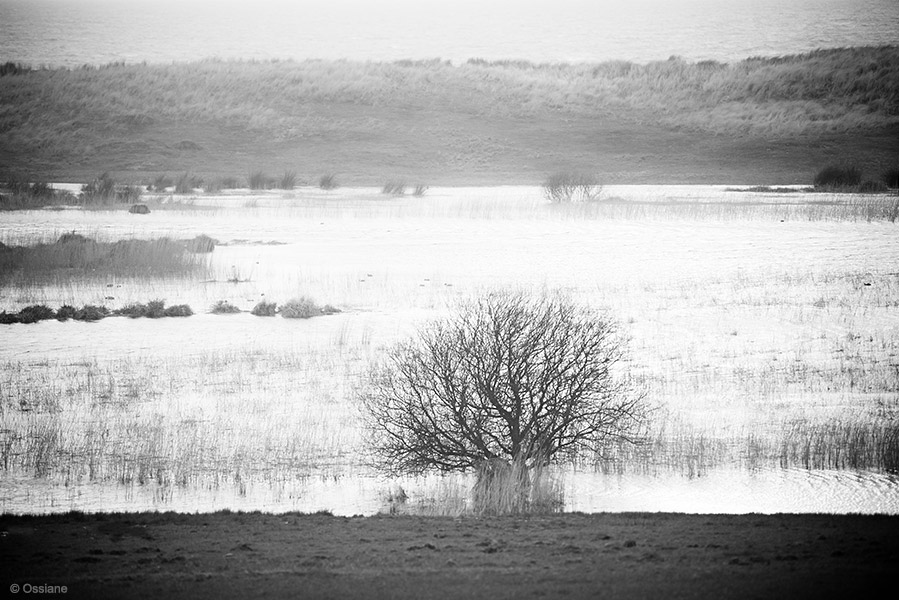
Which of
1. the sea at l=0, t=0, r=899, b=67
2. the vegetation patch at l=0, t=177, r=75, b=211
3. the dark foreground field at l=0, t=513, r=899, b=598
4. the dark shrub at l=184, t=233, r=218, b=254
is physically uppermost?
the sea at l=0, t=0, r=899, b=67

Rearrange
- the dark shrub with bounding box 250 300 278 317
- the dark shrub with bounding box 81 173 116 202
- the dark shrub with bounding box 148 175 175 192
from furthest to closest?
the dark shrub with bounding box 148 175 175 192 < the dark shrub with bounding box 81 173 116 202 < the dark shrub with bounding box 250 300 278 317

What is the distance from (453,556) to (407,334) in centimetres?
1286

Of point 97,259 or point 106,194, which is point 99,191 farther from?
point 97,259

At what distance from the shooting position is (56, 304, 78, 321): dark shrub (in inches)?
877

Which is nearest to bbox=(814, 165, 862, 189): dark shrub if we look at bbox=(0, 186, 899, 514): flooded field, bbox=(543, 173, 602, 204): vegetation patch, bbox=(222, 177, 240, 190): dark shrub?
bbox=(0, 186, 899, 514): flooded field

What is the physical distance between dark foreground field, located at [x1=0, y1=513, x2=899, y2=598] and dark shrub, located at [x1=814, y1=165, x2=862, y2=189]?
4385 centimetres

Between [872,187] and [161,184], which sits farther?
[161,184]

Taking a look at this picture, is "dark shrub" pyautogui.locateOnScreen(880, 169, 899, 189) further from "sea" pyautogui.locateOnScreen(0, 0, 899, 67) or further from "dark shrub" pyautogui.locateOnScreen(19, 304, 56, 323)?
"sea" pyautogui.locateOnScreen(0, 0, 899, 67)

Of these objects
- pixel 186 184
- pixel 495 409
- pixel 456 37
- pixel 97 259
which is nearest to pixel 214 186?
pixel 186 184

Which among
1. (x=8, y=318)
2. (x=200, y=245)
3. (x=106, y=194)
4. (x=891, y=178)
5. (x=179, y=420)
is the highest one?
(x=891, y=178)

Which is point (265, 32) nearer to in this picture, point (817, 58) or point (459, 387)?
point (817, 58)

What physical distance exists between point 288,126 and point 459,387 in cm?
5947

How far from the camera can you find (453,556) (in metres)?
8.30

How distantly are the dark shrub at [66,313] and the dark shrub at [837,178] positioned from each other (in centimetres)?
3818
